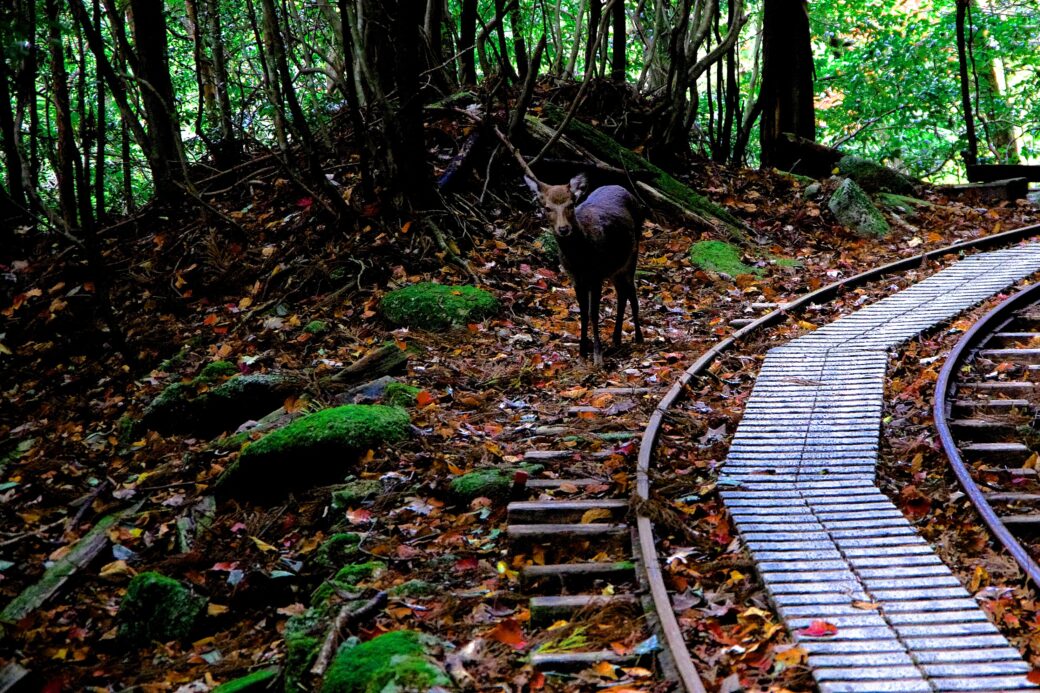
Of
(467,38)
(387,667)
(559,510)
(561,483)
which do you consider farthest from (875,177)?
(387,667)

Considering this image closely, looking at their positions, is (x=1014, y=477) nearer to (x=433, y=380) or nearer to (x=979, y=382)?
(x=979, y=382)

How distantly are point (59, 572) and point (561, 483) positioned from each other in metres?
3.79

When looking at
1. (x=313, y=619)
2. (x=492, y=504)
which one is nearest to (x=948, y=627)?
(x=492, y=504)

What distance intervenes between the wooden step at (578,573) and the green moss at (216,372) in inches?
214

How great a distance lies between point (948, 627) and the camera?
467 centimetres

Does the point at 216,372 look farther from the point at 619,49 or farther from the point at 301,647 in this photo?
the point at 619,49

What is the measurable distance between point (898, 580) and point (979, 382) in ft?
12.5

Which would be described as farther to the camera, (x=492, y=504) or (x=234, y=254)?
(x=234, y=254)

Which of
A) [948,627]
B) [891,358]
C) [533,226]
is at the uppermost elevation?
[533,226]

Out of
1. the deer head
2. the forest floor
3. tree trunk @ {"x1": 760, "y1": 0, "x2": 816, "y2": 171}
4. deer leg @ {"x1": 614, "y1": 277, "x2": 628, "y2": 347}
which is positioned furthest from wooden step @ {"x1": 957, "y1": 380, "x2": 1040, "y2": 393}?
tree trunk @ {"x1": 760, "y1": 0, "x2": 816, "y2": 171}

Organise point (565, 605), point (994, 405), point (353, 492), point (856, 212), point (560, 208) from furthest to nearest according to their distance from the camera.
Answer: point (856, 212) → point (560, 208) → point (994, 405) → point (353, 492) → point (565, 605)

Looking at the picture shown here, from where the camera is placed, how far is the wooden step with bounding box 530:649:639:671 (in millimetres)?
4570

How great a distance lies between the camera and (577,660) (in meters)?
4.59

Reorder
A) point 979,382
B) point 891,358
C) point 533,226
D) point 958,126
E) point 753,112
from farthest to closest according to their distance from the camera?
point 958,126
point 753,112
point 533,226
point 891,358
point 979,382
